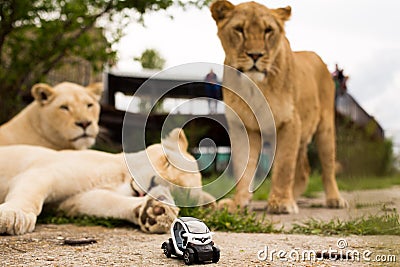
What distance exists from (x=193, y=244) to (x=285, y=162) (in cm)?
157

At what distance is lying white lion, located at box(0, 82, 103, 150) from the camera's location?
327 centimetres

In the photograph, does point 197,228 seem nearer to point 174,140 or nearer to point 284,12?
point 174,140

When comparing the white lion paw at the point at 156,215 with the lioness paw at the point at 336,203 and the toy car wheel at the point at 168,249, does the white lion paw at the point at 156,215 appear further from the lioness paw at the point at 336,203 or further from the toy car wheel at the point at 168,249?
the lioness paw at the point at 336,203

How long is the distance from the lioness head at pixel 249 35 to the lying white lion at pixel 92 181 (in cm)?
49

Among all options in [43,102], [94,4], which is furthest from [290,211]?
[94,4]

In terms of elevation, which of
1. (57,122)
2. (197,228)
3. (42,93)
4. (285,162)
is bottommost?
(197,228)

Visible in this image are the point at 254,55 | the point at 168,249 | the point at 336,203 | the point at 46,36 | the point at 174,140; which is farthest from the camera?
the point at 46,36

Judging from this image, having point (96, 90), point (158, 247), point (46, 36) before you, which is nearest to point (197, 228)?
point (158, 247)

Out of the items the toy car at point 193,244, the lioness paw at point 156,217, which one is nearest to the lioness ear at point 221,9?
the lioness paw at point 156,217

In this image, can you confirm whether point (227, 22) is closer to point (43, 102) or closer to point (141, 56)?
point (43, 102)

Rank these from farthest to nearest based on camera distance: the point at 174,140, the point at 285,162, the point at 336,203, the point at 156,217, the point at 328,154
→ the point at 328,154
the point at 336,203
the point at 285,162
the point at 174,140
the point at 156,217

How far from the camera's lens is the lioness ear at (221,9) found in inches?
101

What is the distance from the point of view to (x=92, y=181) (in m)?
2.36

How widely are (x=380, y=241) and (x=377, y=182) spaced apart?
136 millimetres
